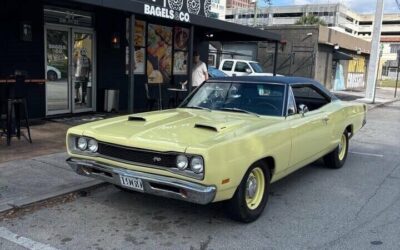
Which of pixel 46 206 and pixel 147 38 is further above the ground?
pixel 147 38

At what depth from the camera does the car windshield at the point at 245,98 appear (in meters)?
5.54

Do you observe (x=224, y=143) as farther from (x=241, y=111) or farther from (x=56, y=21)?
(x=56, y=21)

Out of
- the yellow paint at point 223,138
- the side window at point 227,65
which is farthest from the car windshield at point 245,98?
the side window at point 227,65

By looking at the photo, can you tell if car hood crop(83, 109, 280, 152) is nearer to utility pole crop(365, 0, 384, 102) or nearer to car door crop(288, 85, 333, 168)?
car door crop(288, 85, 333, 168)

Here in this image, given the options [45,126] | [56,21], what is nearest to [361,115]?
[45,126]

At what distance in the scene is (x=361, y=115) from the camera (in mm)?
8266

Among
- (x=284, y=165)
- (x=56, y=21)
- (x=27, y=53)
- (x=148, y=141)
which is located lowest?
(x=284, y=165)

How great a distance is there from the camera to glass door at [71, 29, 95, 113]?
11289mm

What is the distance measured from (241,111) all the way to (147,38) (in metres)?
8.53

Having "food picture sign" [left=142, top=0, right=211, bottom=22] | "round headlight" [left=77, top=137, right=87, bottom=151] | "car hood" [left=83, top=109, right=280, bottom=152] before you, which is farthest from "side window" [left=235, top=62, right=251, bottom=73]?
"round headlight" [left=77, top=137, right=87, bottom=151]

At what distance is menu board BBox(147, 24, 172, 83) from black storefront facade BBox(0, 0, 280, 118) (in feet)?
0.10

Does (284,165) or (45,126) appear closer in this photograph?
(284,165)

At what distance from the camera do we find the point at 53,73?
10734 millimetres

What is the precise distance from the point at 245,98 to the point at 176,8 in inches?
341
